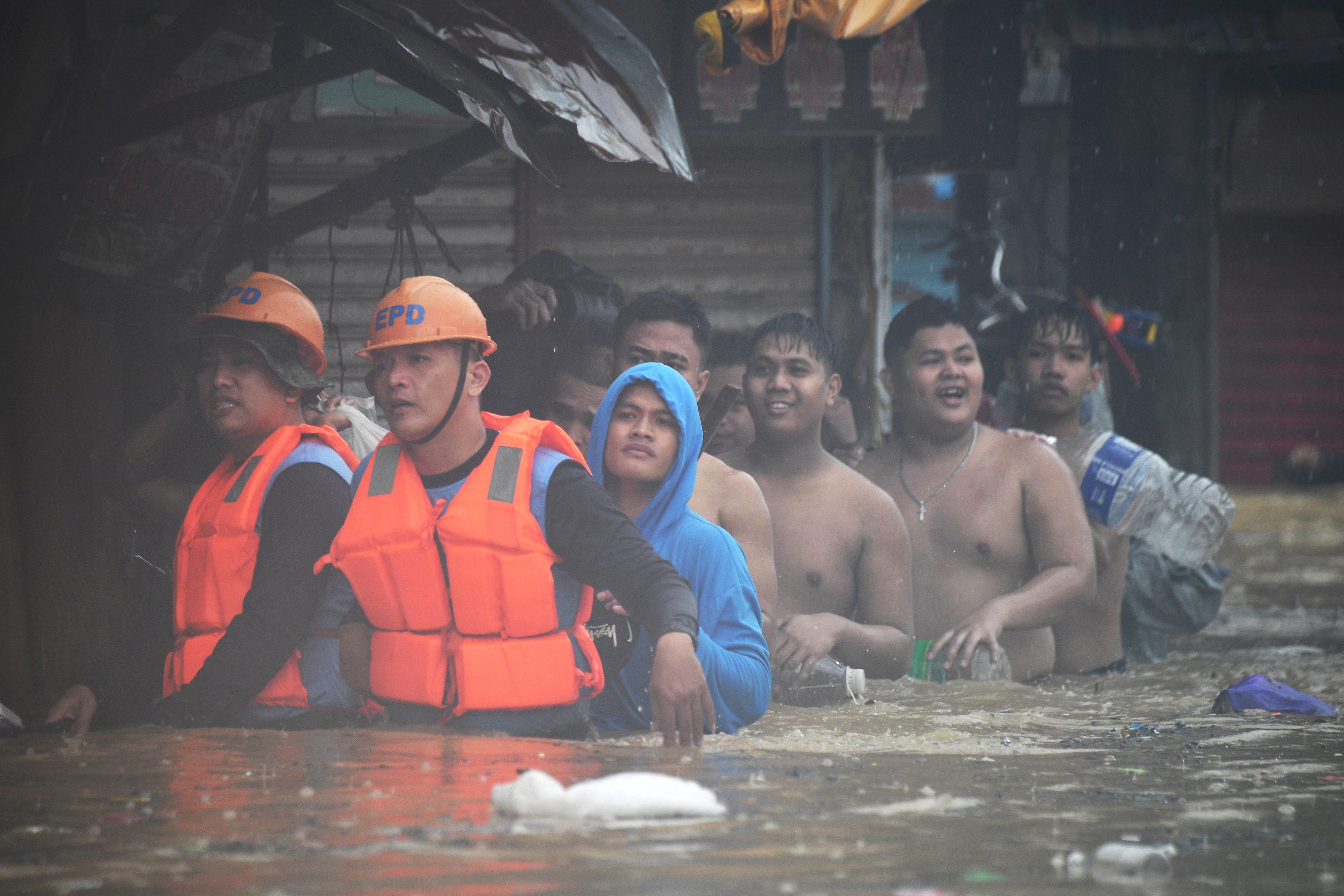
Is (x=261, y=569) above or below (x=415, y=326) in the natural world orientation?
below

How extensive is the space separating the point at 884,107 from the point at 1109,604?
10.2 feet

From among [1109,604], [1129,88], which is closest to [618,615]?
[1109,604]

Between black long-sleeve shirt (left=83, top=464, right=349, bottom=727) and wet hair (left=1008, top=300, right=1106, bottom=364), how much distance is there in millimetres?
3855

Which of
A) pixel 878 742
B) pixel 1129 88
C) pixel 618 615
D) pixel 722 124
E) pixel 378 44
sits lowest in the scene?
pixel 878 742

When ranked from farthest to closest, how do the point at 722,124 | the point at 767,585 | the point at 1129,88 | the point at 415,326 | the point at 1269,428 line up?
the point at 1269,428 < the point at 1129,88 < the point at 722,124 < the point at 767,585 < the point at 415,326

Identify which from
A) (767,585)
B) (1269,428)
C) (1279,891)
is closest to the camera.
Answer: (1279,891)

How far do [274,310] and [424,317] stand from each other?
1.97ft

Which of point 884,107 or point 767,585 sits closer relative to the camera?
point 767,585

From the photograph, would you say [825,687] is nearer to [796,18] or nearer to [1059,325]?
[1059,325]

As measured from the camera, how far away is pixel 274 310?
4805 mm

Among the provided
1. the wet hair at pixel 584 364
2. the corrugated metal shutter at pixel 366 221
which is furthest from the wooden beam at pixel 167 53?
the corrugated metal shutter at pixel 366 221

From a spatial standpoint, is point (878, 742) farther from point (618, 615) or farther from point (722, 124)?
point (722, 124)

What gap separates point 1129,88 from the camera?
978cm

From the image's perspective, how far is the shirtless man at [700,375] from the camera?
5457 millimetres
